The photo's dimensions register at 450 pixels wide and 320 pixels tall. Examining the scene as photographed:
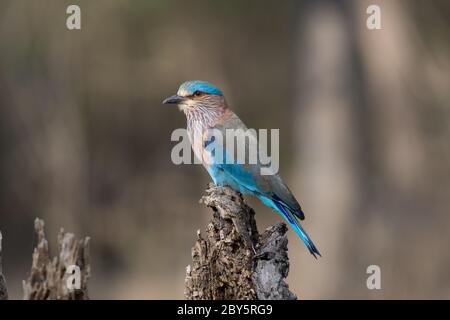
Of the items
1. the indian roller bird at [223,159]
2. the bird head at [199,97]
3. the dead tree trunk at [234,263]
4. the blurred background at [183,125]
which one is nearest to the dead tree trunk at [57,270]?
the dead tree trunk at [234,263]

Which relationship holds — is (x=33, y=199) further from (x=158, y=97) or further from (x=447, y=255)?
(x=447, y=255)

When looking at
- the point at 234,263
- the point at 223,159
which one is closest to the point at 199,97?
the point at 223,159

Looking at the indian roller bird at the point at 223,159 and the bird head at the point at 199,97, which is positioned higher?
the bird head at the point at 199,97

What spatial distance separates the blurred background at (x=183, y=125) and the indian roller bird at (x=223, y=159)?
19.1 ft

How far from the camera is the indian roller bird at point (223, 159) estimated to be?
263 inches

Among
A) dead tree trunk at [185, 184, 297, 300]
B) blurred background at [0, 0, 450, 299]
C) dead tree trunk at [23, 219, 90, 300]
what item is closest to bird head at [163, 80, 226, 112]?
dead tree trunk at [185, 184, 297, 300]

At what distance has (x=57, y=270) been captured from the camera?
18.7 feet

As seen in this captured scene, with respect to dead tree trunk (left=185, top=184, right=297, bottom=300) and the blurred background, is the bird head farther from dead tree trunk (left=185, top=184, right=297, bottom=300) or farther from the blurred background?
the blurred background

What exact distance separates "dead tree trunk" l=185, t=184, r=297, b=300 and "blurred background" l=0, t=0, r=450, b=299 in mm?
A: 7100

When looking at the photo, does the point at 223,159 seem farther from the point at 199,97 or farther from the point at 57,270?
the point at 57,270

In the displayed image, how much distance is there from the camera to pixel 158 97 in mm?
15688

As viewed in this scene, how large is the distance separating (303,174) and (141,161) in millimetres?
3168

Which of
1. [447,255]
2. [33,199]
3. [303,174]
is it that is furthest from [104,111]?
[447,255]

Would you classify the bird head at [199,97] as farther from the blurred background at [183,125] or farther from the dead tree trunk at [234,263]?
the blurred background at [183,125]
